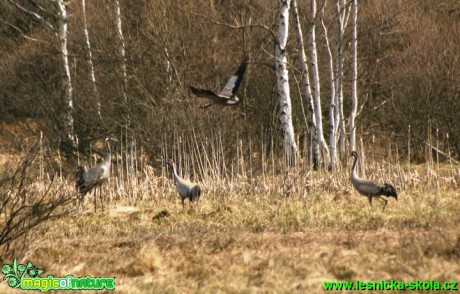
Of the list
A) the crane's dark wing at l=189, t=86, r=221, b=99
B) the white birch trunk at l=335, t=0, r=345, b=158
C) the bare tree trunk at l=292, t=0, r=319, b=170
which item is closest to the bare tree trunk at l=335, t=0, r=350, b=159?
the white birch trunk at l=335, t=0, r=345, b=158

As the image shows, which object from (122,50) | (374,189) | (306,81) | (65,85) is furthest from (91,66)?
(374,189)

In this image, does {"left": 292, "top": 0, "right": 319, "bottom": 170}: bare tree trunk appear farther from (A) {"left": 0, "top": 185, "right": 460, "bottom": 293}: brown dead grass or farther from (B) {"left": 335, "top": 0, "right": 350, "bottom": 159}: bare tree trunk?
(A) {"left": 0, "top": 185, "right": 460, "bottom": 293}: brown dead grass

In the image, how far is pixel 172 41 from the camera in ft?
54.0

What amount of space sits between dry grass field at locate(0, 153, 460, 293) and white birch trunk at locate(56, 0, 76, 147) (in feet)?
17.5

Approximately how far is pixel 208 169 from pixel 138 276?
19.2 feet

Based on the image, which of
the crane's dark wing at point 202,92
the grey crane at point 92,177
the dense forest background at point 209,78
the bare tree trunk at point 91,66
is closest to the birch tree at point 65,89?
the dense forest background at point 209,78

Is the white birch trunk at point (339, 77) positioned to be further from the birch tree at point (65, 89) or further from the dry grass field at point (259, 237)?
the birch tree at point (65, 89)

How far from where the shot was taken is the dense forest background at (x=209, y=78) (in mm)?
→ 15766

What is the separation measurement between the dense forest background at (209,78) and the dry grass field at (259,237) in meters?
3.84

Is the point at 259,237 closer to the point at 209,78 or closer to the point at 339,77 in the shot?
the point at 339,77

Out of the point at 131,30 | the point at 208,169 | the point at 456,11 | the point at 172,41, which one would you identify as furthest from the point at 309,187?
the point at 456,11

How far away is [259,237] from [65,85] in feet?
34.1

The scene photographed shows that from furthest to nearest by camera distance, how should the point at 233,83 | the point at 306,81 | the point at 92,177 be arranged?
the point at 306,81
the point at 92,177
the point at 233,83

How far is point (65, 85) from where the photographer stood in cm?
1714
